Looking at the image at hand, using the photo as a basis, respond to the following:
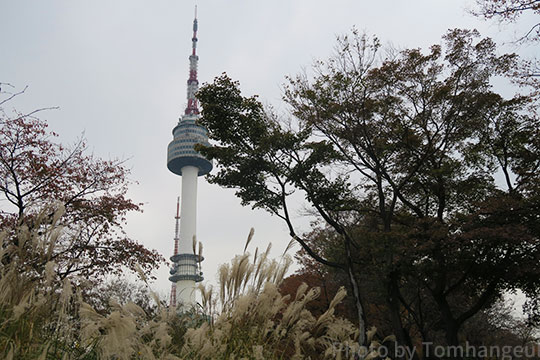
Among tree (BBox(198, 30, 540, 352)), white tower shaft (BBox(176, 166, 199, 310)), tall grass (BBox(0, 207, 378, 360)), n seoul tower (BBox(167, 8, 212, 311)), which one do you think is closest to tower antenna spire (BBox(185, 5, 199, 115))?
n seoul tower (BBox(167, 8, 212, 311))

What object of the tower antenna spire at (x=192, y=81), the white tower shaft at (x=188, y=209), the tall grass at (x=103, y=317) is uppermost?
the tower antenna spire at (x=192, y=81)

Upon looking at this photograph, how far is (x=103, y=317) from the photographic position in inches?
95.7

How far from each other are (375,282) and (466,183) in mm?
4445

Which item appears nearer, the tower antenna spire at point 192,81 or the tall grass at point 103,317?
the tall grass at point 103,317

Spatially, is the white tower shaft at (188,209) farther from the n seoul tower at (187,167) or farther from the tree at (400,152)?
the tree at (400,152)

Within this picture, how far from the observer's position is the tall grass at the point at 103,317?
8.24ft

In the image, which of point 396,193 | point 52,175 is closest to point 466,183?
point 396,193

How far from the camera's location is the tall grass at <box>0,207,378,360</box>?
2.51 metres

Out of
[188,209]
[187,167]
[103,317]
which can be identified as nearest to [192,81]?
[187,167]

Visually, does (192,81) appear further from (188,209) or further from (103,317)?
(103,317)

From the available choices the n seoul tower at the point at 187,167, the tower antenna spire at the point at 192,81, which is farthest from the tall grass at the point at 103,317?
the tower antenna spire at the point at 192,81

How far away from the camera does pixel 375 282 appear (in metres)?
15.0

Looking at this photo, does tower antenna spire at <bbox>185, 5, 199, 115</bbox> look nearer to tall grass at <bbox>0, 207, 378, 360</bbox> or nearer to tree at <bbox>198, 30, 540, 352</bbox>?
tree at <bbox>198, 30, 540, 352</bbox>

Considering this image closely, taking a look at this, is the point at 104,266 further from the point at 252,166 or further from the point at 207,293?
the point at 207,293
